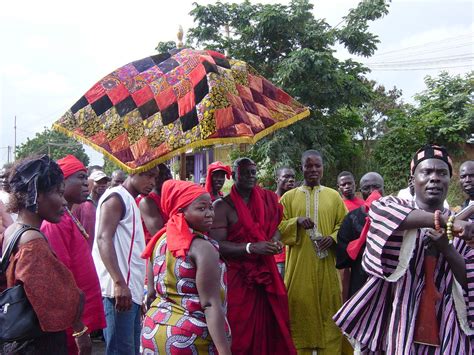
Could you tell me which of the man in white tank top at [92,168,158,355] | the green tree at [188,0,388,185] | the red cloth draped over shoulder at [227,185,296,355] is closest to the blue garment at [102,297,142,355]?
the man in white tank top at [92,168,158,355]

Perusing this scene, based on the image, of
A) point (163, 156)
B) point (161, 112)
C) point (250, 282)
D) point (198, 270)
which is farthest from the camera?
point (250, 282)

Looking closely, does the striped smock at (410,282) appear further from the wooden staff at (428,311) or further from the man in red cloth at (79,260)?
the man in red cloth at (79,260)

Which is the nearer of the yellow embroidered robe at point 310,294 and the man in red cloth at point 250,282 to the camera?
the man in red cloth at point 250,282

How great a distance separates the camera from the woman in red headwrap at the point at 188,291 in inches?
108

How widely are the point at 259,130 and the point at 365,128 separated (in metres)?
17.9

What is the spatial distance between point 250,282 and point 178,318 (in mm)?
1711

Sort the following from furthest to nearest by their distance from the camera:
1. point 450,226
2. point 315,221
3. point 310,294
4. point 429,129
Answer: point 429,129
point 315,221
point 310,294
point 450,226

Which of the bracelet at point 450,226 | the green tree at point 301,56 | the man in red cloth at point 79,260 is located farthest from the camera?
the green tree at point 301,56

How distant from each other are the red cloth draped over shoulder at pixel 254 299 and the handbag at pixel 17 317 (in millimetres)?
2176

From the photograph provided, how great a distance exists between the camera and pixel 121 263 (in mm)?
3949

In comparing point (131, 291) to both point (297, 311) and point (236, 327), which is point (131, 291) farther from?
point (297, 311)

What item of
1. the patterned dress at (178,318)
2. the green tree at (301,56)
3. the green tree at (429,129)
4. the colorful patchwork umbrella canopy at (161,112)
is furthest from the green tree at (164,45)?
the patterned dress at (178,318)

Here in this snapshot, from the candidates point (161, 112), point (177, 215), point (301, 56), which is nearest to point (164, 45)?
point (301, 56)

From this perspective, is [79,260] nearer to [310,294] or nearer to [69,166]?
[69,166]
